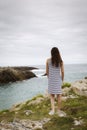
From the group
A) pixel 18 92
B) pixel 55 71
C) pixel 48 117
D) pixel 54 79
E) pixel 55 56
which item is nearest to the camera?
pixel 55 56

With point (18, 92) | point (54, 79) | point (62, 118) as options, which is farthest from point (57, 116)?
point (18, 92)

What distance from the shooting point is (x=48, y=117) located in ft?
49.9

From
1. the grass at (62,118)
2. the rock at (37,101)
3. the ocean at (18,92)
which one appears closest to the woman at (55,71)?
the grass at (62,118)

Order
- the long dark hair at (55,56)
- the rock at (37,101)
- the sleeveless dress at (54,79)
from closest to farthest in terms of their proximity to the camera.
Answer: the long dark hair at (55,56), the sleeveless dress at (54,79), the rock at (37,101)

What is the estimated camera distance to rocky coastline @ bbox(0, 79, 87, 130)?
44.2 feet

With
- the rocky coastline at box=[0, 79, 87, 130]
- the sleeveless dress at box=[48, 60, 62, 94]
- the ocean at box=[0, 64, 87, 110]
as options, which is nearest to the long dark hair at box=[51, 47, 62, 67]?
the sleeveless dress at box=[48, 60, 62, 94]

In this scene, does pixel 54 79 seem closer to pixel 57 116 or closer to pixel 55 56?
pixel 55 56

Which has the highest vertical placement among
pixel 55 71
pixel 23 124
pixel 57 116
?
pixel 55 71

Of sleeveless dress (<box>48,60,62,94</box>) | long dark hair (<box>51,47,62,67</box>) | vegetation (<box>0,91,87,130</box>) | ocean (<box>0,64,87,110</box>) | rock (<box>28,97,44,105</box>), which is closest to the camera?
vegetation (<box>0,91,87,130</box>)

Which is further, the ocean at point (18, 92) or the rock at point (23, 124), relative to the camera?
the ocean at point (18, 92)

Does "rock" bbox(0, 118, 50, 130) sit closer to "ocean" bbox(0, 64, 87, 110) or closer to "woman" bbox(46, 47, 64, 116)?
"woman" bbox(46, 47, 64, 116)

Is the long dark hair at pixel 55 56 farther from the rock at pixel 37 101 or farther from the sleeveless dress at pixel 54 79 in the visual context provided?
the rock at pixel 37 101


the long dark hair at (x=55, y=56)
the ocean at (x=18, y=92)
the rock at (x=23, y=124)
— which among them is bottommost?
the ocean at (x=18, y=92)

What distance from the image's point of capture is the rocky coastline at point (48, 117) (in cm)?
1348
